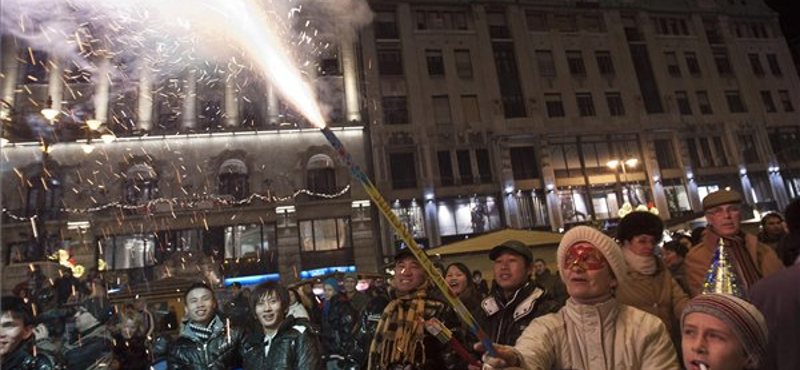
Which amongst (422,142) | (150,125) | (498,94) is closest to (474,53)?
(498,94)

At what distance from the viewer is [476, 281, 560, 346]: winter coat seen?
3131 mm

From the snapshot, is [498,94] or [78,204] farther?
[498,94]

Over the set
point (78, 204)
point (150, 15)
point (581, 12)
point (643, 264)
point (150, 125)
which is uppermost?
point (581, 12)

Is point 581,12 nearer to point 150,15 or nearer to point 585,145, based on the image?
point 585,145

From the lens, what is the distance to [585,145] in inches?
1073

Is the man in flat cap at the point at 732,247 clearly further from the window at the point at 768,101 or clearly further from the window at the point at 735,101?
the window at the point at 768,101

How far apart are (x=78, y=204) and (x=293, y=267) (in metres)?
10.6

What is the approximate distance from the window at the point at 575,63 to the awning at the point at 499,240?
1986 centimetres

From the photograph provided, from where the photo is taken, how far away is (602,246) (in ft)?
7.74

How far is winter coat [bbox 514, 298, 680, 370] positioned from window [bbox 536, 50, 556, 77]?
27984 mm

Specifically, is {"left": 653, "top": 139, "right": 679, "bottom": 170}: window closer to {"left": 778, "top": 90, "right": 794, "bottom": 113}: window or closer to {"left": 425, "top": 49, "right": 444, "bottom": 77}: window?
{"left": 778, "top": 90, "right": 794, "bottom": 113}: window

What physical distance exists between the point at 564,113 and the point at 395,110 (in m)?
10.5

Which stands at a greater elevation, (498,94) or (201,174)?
(498,94)

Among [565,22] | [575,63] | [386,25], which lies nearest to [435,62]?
[386,25]
